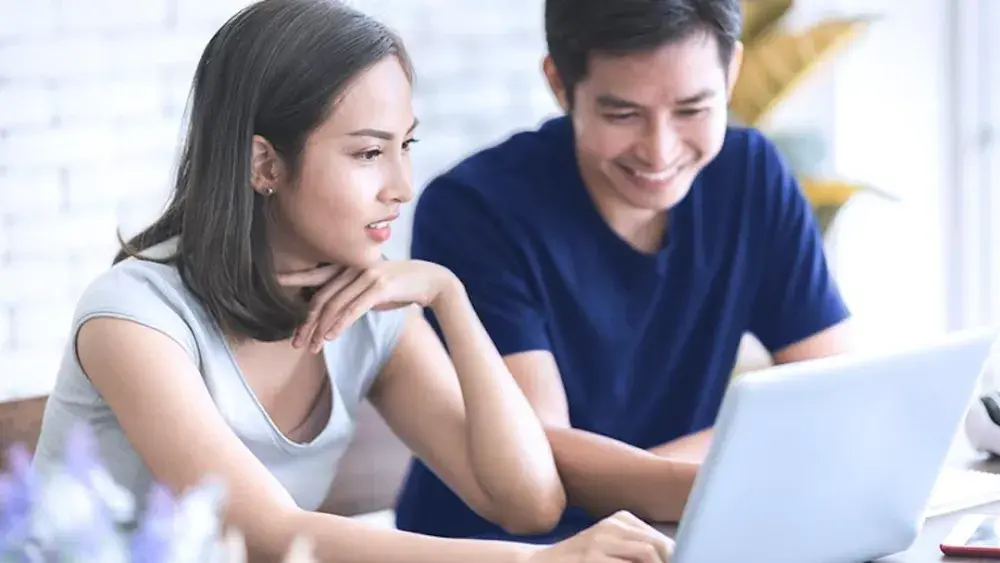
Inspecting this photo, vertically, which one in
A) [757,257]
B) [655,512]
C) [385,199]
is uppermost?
[385,199]

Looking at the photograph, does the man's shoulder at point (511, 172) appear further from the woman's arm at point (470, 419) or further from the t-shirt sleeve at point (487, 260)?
the woman's arm at point (470, 419)

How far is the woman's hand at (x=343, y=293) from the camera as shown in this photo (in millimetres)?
1642

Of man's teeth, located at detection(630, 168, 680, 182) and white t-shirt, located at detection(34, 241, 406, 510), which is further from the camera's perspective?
man's teeth, located at detection(630, 168, 680, 182)

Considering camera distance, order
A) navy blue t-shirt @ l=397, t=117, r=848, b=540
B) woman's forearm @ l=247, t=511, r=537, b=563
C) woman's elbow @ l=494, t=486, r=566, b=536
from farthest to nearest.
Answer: navy blue t-shirt @ l=397, t=117, r=848, b=540, woman's elbow @ l=494, t=486, r=566, b=536, woman's forearm @ l=247, t=511, r=537, b=563

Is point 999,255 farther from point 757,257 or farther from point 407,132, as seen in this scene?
point 407,132

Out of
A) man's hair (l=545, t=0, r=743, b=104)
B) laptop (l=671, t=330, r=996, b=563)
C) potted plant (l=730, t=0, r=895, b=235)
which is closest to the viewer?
laptop (l=671, t=330, r=996, b=563)

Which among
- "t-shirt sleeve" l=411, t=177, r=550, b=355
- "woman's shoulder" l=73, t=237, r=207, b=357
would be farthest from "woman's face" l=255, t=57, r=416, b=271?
"t-shirt sleeve" l=411, t=177, r=550, b=355

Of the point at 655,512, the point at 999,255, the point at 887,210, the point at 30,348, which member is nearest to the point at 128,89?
the point at 30,348

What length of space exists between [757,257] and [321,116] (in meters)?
0.70

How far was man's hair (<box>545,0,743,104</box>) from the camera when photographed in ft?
5.88

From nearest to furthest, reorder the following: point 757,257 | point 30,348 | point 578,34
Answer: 1. point 578,34
2. point 757,257
3. point 30,348

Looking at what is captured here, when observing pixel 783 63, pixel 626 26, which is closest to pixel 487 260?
pixel 626 26

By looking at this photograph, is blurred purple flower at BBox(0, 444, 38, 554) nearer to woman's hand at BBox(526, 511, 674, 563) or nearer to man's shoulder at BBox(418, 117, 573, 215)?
woman's hand at BBox(526, 511, 674, 563)

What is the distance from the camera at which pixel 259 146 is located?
62.6 inches
